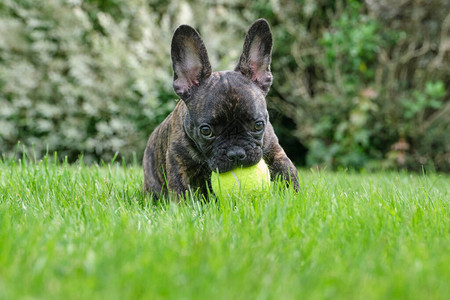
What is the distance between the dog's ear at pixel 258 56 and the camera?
12.4 feet

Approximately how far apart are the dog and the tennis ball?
0.05 meters

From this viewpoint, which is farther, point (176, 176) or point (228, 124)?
point (176, 176)

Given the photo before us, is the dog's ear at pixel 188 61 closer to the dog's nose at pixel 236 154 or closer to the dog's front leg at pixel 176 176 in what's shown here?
the dog's front leg at pixel 176 176

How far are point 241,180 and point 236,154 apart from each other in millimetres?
192

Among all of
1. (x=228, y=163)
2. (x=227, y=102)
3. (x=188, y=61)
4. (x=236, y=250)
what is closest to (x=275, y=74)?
(x=188, y=61)

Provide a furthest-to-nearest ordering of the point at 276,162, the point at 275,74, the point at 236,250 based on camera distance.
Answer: the point at 275,74 < the point at 276,162 < the point at 236,250

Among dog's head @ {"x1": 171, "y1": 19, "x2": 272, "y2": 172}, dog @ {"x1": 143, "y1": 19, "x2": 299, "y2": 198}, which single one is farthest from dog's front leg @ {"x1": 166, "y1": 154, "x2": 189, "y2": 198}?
dog's head @ {"x1": 171, "y1": 19, "x2": 272, "y2": 172}

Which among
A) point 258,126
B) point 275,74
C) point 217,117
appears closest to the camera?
point 217,117

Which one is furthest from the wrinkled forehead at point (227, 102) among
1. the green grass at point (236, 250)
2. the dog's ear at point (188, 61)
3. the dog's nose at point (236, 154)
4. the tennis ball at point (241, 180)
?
the green grass at point (236, 250)

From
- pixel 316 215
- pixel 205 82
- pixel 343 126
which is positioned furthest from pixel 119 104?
pixel 316 215

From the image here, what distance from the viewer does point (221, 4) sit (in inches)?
377

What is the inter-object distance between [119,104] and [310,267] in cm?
715

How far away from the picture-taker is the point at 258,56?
12.8ft

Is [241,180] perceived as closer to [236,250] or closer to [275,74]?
[236,250]
